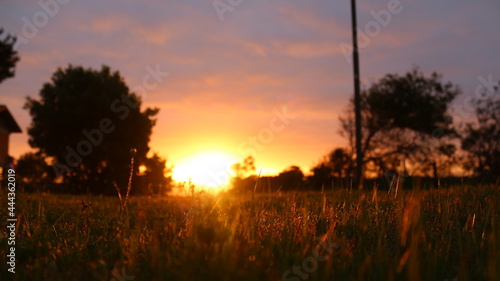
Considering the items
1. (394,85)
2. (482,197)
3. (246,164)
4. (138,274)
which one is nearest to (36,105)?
(246,164)

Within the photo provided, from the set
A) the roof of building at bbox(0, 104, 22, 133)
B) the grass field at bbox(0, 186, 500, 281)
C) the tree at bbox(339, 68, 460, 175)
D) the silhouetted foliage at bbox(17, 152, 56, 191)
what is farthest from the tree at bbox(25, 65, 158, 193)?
the grass field at bbox(0, 186, 500, 281)

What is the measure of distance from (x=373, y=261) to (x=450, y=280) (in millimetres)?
512

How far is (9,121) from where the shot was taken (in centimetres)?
4338

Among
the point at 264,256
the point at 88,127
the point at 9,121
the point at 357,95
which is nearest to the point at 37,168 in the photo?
the point at 88,127

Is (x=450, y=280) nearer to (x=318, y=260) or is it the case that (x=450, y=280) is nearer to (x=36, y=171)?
(x=318, y=260)

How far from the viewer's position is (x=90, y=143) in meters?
38.3

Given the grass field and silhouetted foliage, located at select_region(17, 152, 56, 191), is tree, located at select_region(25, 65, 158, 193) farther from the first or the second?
the grass field

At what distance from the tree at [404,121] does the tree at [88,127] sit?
16794 mm

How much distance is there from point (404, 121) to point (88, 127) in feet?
84.5

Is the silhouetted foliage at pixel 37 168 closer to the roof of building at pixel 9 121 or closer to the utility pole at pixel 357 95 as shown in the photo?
the roof of building at pixel 9 121

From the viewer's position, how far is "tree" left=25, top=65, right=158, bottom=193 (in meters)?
36.8

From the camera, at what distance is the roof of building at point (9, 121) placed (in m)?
42.2

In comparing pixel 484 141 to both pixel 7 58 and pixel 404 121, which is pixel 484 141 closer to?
pixel 404 121

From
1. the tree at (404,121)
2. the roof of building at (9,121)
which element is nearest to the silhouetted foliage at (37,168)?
the roof of building at (9,121)
